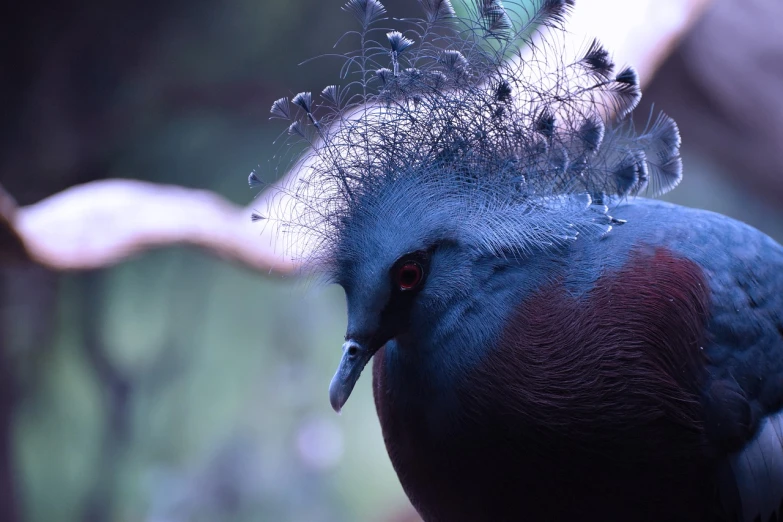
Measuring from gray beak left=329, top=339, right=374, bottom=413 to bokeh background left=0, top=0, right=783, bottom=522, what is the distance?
145cm

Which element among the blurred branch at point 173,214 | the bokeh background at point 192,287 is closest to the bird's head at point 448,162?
the blurred branch at point 173,214

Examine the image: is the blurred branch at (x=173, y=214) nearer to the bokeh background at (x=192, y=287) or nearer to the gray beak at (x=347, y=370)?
the bokeh background at (x=192, y=287)

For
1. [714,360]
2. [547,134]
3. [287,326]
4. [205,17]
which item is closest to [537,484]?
[714,360]

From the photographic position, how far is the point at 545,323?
1.14 m

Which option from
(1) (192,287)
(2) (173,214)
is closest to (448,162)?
(2) (173,214)

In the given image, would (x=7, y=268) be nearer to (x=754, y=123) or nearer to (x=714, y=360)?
(x=714, y=360)

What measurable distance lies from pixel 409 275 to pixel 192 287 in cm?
190

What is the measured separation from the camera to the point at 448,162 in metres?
1.21

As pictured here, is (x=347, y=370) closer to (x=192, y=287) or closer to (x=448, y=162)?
(x=448, y=162)

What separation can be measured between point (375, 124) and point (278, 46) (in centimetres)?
155

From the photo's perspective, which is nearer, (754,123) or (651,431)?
(651,431)

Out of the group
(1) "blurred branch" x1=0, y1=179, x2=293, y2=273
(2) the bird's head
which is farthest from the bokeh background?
(2) the bird's head

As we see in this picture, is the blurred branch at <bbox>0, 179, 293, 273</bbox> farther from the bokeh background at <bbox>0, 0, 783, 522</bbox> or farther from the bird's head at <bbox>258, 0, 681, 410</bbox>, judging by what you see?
the bird's head at <bbox>258, 0, 681, 410</bbox>

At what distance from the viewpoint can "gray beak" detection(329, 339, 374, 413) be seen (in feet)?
3.66
